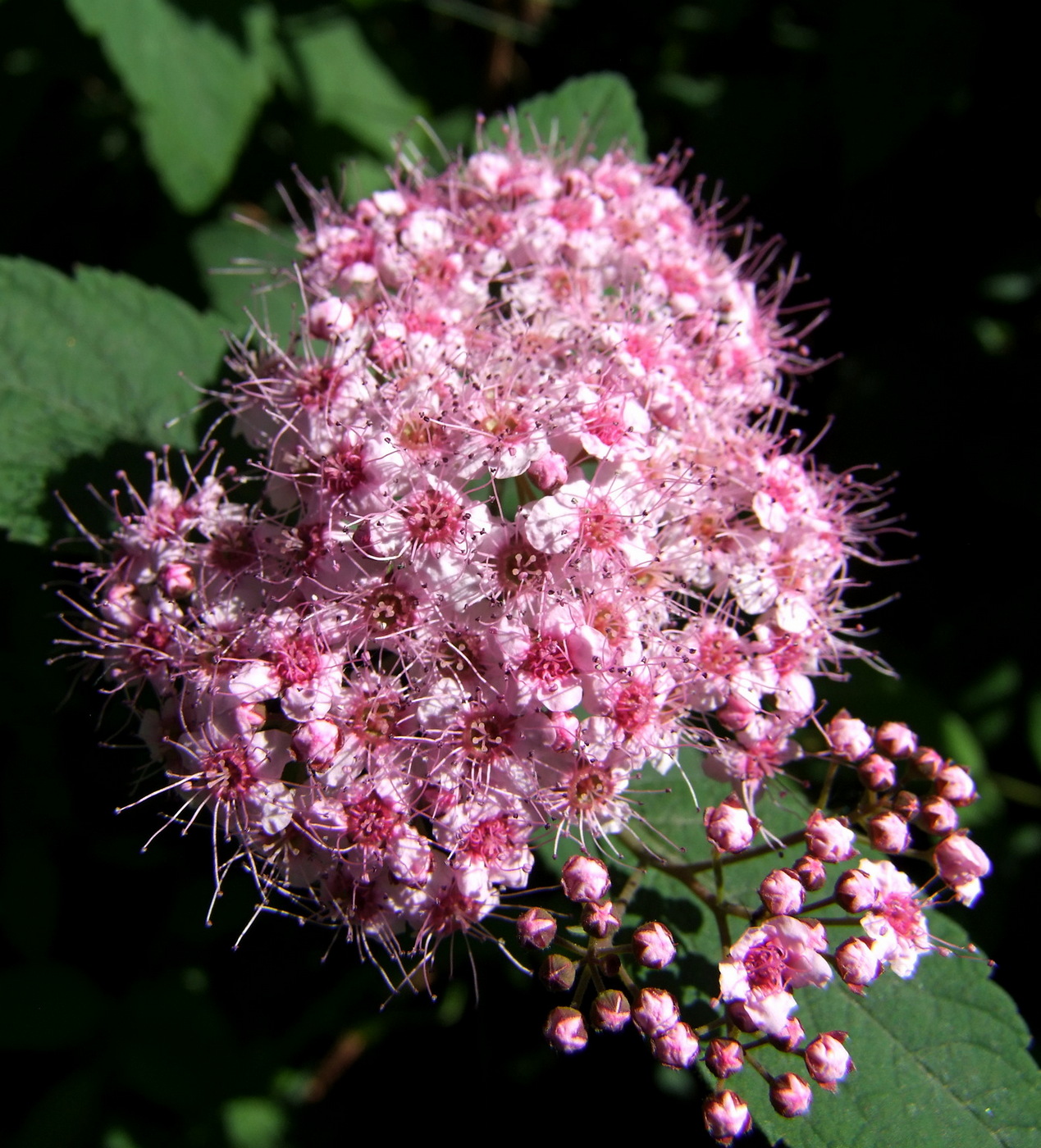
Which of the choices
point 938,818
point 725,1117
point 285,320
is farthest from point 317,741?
point 285,320

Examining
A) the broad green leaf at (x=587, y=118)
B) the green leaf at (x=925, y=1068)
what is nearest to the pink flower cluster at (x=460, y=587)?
the green leaf at (x=925, y=1068)

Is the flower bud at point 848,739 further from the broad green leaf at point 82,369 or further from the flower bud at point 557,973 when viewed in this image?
the broad green leaf at point 82,369

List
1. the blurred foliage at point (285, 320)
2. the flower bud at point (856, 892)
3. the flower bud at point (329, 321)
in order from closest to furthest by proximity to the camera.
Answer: the flower bud at point (856, 892)
the flower bud at point (329, 321)
the blurred foliage at point (285, 320)

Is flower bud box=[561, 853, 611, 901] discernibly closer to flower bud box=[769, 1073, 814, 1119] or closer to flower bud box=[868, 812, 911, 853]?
flower bud box=[769, 1073, 814, 1119]

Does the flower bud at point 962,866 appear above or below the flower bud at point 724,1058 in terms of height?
above

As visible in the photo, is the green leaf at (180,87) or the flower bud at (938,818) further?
the green leaf at (180,87)

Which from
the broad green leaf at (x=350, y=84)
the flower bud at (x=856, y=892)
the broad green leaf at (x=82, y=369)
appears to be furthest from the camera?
the broad green leaf at (x=350, y=84)

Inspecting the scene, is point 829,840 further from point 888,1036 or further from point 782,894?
Answer: point 888,1036
